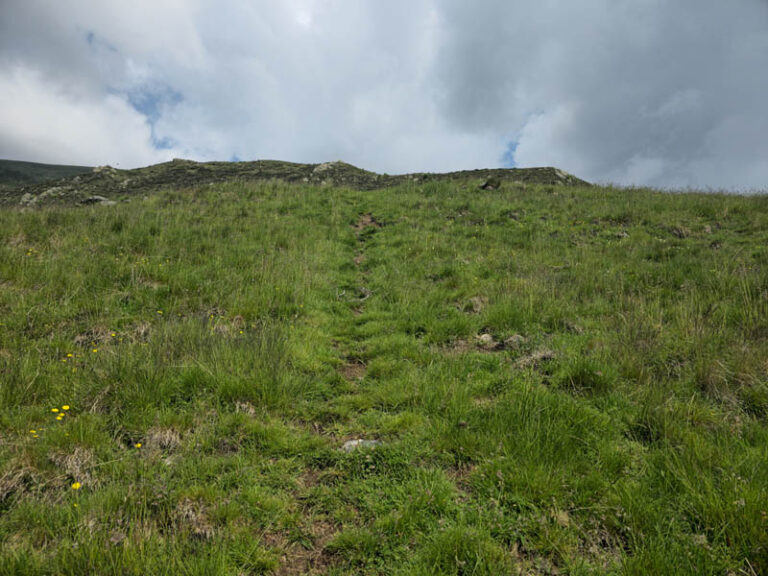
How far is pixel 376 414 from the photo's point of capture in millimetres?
4285

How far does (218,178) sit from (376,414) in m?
25.5

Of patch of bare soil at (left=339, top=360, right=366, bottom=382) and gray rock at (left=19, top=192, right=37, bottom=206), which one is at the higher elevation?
gray rock at (left=19, top=192, right=37, bottom=206)

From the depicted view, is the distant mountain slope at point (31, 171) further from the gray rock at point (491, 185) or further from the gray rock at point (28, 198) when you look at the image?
the gray rock at point (491, 185)

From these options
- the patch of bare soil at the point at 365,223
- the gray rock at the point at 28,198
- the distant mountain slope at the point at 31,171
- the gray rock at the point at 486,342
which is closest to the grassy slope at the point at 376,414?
the gray rock at the point at 486,342

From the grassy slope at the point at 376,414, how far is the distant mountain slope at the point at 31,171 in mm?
70606

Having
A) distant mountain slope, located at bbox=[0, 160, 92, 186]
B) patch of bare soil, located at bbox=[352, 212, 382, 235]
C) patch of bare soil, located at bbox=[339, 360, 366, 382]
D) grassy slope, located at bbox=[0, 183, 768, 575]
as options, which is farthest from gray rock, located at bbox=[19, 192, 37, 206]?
distant mountain slope, located at bbox=[0, 160, 92, 186]

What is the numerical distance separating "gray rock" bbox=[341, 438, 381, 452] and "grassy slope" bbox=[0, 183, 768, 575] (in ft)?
0.36

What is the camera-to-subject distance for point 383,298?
8.21 metres

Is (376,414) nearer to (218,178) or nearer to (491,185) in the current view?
(491,185)

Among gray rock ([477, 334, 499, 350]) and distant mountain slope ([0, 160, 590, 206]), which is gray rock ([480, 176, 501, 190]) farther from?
gray rock ([477, 334, 499, 350])

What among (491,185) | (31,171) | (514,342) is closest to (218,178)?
(491,185)

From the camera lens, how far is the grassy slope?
8.38 feet

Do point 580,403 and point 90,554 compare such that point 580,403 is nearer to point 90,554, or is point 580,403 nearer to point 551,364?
point 551,364

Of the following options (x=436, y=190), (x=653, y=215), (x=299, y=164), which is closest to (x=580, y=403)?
(x=653, y=215)
